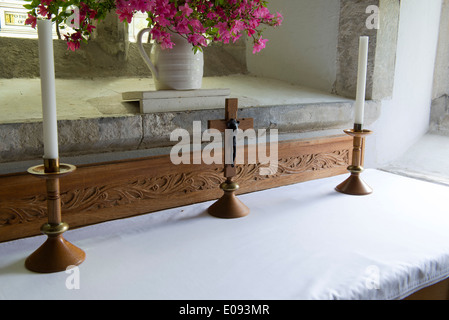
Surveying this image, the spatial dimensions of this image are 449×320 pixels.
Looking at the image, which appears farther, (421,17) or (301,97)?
(421,17)

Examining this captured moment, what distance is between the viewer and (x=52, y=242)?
2.84 ft

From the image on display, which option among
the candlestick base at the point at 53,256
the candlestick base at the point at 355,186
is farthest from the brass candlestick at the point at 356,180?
the candlestick base at the point at 53,256

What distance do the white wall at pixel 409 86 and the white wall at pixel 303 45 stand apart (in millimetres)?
256

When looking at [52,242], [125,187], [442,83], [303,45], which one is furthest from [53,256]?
[442,83]

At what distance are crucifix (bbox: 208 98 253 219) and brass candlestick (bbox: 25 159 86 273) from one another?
0.42m

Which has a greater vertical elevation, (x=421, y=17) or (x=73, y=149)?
(x=421, y=17)

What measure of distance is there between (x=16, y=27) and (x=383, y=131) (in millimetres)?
1711

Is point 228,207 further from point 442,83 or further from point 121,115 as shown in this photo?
point 442,83

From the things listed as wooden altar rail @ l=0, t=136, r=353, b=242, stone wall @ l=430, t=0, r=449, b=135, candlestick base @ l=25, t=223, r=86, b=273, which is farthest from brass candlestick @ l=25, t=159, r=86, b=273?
stone wall @ l=430, t=0, r=449, b=135

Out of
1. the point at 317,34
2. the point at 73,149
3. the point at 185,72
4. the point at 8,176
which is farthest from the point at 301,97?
the point at 8,176

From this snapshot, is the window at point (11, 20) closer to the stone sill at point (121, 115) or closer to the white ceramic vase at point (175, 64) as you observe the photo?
the stone sill at point (121, 115)

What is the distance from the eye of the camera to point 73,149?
3.46 ft

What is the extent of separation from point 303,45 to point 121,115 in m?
1.05
